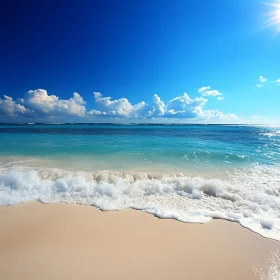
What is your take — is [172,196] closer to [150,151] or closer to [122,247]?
[122,247]

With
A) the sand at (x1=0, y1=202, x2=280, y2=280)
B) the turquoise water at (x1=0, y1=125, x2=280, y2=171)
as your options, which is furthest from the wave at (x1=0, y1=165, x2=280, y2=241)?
the turquoise water at (x1=0, y1=125, x2=280, y2=171)

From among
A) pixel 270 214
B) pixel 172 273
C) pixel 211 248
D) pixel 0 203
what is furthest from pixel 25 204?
→ pixel 270 214

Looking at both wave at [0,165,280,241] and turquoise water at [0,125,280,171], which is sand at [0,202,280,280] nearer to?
wave at [0,165,280,241]

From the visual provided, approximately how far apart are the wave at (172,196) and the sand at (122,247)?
42 cm

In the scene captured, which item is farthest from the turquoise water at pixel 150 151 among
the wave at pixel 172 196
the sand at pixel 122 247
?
the sand at pixel 122 247

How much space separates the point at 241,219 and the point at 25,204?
6640 millimetres

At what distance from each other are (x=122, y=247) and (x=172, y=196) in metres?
3.12

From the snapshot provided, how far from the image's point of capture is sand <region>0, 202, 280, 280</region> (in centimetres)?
317

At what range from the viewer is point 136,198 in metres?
6.16

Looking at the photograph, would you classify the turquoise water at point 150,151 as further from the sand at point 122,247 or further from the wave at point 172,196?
the sand at point 122,247

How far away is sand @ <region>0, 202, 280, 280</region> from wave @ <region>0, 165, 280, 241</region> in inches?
16.3

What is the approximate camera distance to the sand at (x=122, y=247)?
317 cm

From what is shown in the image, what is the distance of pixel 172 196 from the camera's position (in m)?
6.41

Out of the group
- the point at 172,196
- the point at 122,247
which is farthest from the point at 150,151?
the point at 122,247
